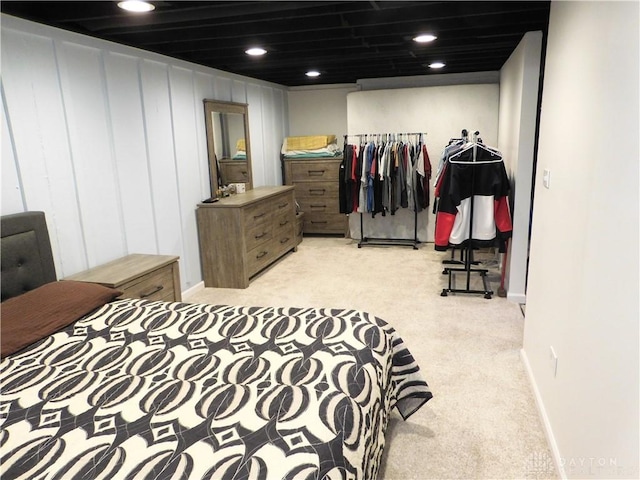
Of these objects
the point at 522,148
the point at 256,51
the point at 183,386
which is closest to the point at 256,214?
the point at 256,51

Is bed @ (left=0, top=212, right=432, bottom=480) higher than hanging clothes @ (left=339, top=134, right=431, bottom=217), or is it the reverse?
hanging clothes @ (left=339, top=134, right=431, bottom=217)

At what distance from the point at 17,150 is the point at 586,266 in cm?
298

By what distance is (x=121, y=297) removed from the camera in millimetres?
2729

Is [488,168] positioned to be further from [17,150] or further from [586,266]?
[17,150]

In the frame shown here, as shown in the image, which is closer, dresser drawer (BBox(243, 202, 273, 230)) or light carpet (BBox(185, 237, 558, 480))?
light carpet (BBox(185, 237, 558, 480))

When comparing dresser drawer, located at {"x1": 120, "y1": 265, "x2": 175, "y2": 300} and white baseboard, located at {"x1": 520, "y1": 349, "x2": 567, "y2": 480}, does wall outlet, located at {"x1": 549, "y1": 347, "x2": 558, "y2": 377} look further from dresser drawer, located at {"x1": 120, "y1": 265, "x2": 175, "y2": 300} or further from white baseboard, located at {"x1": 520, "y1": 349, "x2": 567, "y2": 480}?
dresser drawer, located at {"x1": 120, "y1": 265, "x2": 175, "y2": 300}

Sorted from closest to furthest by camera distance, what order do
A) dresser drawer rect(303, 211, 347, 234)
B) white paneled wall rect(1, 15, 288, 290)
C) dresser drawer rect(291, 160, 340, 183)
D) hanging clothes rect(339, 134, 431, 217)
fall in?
white paneled wall rect(1, 15, 288, 290)
hanging clothes rect(339, 134, 431, 217)
dresser drawer rect(291, 160, 340, 183)
dresser drawer rect(303, 211, 347, 234)

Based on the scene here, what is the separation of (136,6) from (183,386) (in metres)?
2.09

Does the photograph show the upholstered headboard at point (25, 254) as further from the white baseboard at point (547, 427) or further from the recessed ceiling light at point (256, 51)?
the white baseboard at point (547, 427)

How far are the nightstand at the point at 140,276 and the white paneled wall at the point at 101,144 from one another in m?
0.17

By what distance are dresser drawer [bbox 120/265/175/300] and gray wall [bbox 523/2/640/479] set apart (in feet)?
8.05

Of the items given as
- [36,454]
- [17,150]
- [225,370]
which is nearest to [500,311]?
[225,370]

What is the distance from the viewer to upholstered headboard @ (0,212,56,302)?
2.36 metres

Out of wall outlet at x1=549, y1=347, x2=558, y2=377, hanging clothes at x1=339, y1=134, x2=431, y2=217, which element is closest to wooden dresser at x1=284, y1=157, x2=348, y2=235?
hanging clothes at x1=339, y1=134, x2=431, y2=217
